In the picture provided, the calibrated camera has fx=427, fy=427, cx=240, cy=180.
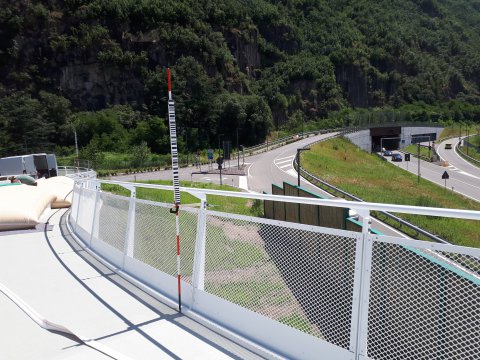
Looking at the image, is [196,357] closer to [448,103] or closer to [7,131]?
[7,131]

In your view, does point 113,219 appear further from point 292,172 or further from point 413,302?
point 292,172

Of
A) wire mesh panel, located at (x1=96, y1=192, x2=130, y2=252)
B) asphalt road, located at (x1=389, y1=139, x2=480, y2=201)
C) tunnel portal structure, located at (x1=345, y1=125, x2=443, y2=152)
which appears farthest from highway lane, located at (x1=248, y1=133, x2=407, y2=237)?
tunnel portal structure, located at (x1=345, y1=125, x2=443, y2=152)

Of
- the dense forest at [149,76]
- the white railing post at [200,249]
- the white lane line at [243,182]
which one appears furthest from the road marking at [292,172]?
the white railing post at [200,249]

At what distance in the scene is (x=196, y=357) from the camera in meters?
4.76

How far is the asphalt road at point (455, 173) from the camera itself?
5516 cm

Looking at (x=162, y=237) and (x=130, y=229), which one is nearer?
(x=162, y=237)

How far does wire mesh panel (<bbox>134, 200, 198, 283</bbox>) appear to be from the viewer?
6438mm

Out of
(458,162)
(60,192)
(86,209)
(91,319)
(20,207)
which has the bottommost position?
(458,162)

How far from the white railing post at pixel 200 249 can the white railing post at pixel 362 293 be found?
2.46 metres

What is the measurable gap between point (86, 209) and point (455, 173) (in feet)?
232

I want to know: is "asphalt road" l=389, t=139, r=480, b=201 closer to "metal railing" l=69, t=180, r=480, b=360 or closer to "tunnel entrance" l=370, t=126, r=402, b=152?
"tunnel entrance" l=370, t=126, r=402, b=152

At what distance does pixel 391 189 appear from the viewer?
4266 cm

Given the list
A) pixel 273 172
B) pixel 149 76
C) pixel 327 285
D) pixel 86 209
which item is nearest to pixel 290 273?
pixel 327 285

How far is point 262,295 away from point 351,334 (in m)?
1.30
